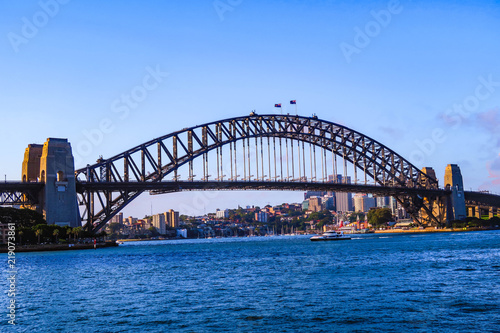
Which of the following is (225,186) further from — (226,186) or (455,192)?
(455,192)

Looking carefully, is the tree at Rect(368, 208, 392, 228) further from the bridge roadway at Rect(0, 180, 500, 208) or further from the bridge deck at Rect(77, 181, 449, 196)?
the bridge deck at Rect(77, 181, 449, 196)

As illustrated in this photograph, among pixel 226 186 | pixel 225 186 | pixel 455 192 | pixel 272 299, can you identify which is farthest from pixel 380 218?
pixel 272 299

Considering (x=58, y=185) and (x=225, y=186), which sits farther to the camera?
(x=225, y=186)

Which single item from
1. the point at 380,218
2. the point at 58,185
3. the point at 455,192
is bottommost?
the point at 380,218

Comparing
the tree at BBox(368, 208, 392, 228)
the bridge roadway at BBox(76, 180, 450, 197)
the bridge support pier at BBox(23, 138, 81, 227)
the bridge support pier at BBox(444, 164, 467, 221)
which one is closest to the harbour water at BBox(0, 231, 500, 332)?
the bridge support pier at BBox(23, 138, 81, 227)

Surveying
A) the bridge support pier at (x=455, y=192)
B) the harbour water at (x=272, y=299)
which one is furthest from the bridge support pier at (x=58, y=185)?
the bridge support pier at (x=455, y=192)

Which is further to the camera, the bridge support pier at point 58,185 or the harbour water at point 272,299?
the bridge support pier at point 58,185

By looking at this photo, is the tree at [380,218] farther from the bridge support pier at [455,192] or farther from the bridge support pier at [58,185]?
the bridge support pier at [58,185]

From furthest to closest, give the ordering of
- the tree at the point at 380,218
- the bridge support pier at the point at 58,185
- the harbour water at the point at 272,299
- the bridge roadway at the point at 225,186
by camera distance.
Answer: the tree at the point at 380,218 → the bridge roadway at the point at 225,186 → the bridge support pier at the point at 58,185 → the harbour water at the point at 272,299

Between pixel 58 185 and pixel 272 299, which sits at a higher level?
pixel 58 185

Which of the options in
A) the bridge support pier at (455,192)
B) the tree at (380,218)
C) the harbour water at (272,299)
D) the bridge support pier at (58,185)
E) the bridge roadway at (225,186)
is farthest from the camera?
the tree at (380,218)

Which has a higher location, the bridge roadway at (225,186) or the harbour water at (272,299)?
the bridge roadway at (225,186)

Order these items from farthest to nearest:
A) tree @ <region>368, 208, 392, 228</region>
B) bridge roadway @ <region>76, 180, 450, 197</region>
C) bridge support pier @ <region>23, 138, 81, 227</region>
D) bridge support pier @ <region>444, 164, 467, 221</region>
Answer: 1. tree @ <region>368, 208, 392, 228</region>
2. bridge support pier @ <region>444, 164, 467, 221</region>
3. bridge roadway @ <region>76, 180, 450, 197</region>
4. bridge support pier @ <region>23, 138, 81, 227</region>
